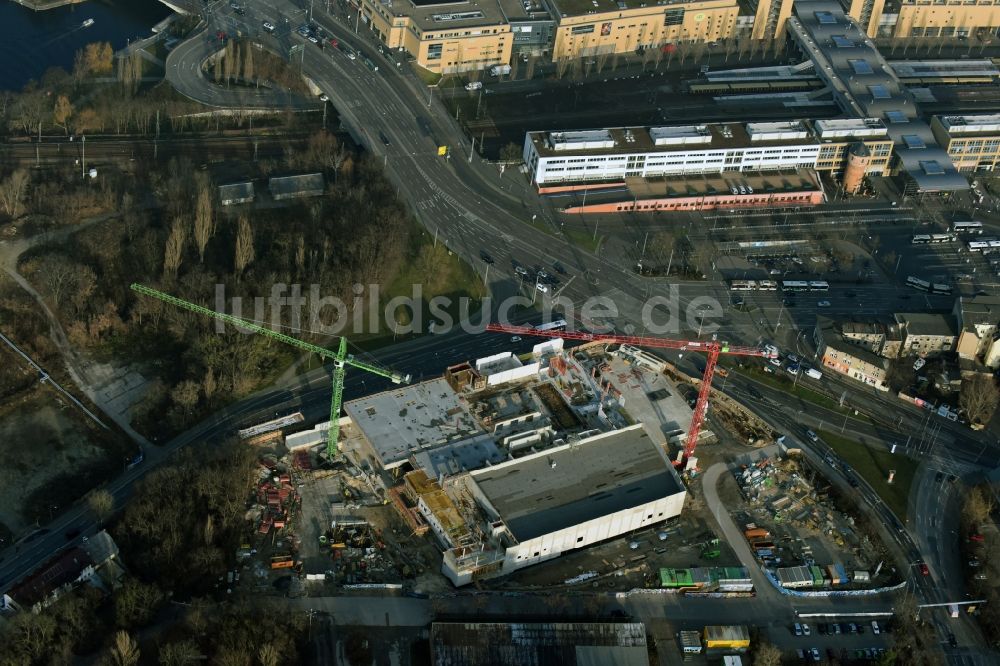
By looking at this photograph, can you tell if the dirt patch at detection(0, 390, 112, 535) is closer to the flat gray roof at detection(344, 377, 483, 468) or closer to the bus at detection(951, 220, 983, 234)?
the flat gray roof at detection(344, 377, 483, 468)

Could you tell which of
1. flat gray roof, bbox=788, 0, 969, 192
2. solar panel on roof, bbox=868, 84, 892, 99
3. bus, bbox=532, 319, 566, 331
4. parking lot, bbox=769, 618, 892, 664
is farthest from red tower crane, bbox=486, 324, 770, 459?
solar panel on roof, bbox=868, 84, 892, 99

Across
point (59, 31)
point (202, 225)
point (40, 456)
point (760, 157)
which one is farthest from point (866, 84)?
point (40, 456)

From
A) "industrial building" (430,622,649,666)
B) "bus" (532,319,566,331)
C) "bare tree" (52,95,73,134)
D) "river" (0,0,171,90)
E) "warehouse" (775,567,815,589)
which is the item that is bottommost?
"industrial building" (430,622,649,666)

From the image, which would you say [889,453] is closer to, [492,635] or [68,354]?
[492,635]

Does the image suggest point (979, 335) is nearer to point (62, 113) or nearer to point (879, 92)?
point (879, 92)

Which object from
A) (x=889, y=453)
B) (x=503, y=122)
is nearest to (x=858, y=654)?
(x=889, y=453)

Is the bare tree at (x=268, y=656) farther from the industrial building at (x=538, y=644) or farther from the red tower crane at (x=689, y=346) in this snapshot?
the red tower crane at (x=689, y=346)

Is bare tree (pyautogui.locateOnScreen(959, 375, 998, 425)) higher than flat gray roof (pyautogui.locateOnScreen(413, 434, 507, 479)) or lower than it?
higher
